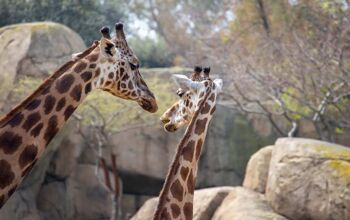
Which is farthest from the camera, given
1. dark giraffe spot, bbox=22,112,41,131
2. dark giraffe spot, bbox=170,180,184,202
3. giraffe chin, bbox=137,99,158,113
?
giraffe chin, bbox=137,99,158,113

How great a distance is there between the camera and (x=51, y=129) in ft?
12.6

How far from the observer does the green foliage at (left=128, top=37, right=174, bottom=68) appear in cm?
1756

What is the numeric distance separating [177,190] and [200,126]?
512mm

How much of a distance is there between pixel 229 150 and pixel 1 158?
9.73m

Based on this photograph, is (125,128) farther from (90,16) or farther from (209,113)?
(209,113)

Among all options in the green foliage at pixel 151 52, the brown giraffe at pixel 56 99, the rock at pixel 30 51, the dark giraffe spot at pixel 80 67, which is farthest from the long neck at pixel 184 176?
the green foliage at pixel 151 52

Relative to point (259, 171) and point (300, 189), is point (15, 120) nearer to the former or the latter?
point (300, 189)

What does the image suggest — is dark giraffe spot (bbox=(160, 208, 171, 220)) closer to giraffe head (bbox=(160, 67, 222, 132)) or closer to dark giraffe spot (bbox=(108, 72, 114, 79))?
giraffe head (bbox=(160, 67, 222, 132))

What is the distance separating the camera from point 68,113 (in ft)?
12.9

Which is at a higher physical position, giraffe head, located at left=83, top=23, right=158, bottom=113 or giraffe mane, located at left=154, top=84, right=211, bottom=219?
giraffe head, located at left=83, top=23, right=158, bottom=113

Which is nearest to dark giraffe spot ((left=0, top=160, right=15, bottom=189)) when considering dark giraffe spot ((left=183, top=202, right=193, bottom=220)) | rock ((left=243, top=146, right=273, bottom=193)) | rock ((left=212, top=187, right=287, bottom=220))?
dark giraffe spot ((left=183, top=202, right=193, bottom=220))

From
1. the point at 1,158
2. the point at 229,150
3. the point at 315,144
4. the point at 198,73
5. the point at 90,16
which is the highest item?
the point at 90,16

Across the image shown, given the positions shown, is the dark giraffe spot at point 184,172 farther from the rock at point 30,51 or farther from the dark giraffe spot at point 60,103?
the rock at point 30,51

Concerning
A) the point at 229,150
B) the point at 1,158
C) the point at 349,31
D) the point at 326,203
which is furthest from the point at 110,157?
the point at 1,158
